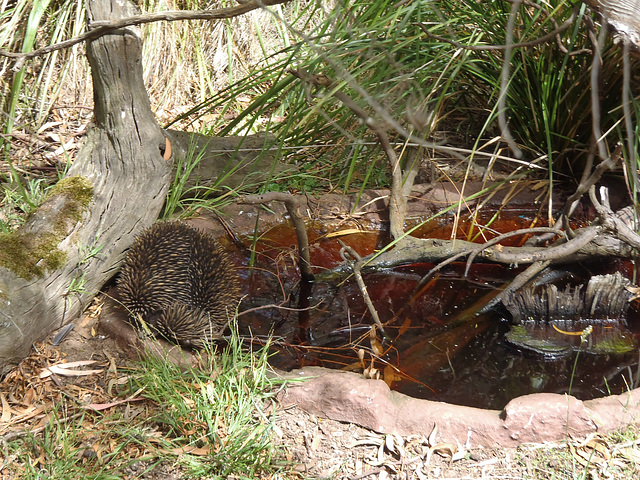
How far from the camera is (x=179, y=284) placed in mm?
2848

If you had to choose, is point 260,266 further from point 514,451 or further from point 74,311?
point 514,451

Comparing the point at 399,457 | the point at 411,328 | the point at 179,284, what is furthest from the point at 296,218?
the point at 399,457

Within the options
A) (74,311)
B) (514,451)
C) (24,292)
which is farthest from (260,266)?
(514,451)

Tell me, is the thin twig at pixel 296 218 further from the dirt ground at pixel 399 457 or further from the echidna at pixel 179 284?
the dirt ground at pixel 399 457

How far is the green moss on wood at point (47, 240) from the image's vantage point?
2.46 meters

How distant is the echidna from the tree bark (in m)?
0.17

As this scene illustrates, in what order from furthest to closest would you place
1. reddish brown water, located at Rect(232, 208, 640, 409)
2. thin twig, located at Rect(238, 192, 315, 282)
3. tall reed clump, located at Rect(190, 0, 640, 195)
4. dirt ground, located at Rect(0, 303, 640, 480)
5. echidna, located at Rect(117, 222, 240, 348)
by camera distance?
tall reed clump, located at Rect(190, 0, 640, 195), thin twig, located at Rect(238, 192, 315, 282), echidna, located at Rect(117, 222, 240, 348), reddish brown water, located at Rect(232, 208, 640, 409), dirt ground, located at Rect(0, 303, 640, 480)

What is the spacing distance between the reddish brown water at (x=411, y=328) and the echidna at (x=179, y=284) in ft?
0.74

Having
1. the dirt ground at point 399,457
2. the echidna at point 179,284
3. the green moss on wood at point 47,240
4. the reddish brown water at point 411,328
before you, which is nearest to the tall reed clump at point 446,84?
the reddish brown water at point 411,328

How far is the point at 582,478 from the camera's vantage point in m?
1.87

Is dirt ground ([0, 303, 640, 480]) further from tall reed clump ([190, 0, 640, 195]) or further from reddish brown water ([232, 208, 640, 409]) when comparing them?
tall reed clump ([190, 0, 640, 195])

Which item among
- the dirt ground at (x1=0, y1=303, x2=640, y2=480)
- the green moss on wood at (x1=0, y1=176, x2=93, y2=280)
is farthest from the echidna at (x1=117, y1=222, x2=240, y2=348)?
the dirt ground at (x1=0, y1=303, x2=640, y2=480)

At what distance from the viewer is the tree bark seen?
2424mm

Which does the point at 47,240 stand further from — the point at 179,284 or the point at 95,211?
the point at 179,284
